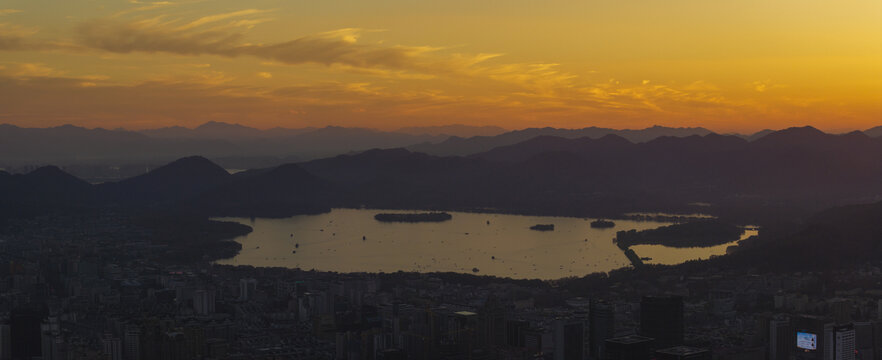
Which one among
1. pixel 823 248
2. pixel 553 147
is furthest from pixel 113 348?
pixel 553 147

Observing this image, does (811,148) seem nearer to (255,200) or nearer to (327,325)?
(255,200)

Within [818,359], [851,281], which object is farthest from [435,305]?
[851,281]

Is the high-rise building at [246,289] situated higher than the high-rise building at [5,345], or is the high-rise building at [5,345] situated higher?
the high-rise building at [246,289]

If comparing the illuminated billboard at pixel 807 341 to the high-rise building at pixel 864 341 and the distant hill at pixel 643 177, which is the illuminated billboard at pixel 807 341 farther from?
the distant hill at pixel 643 177

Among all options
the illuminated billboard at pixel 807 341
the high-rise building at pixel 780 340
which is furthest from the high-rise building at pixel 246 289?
the illuminated billboard at pixel 807 341

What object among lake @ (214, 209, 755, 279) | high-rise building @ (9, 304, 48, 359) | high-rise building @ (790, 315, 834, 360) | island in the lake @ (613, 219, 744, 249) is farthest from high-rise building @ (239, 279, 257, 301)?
island in the lake @ (613, 219, 744, 249)

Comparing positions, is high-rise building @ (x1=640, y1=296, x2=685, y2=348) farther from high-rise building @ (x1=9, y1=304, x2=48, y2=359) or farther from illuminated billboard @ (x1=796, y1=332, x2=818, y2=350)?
high-rise building @ (x1=9, y1=304, x2=48, y2=359)
